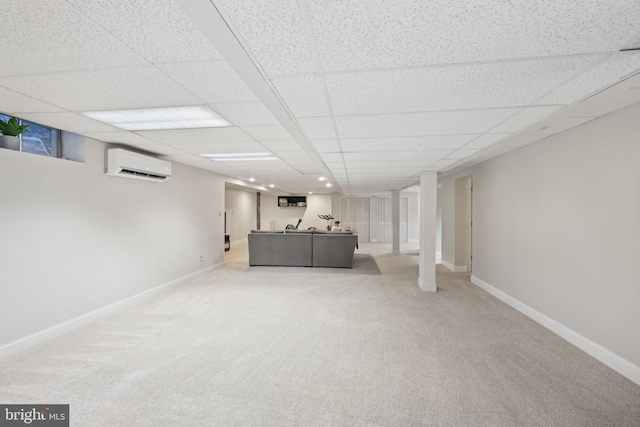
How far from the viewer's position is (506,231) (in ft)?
13.5

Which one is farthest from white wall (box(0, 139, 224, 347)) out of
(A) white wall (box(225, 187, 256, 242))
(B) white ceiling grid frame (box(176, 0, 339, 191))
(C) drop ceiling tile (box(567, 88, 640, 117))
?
(A) white wall (box(225, 187, 256, 242))

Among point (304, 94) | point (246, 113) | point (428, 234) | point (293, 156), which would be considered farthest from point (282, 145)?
point (428, 234)

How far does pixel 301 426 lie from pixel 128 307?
3237 millimetres

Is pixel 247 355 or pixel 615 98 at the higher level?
pixel 615 98

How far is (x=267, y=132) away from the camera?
2.85 metres

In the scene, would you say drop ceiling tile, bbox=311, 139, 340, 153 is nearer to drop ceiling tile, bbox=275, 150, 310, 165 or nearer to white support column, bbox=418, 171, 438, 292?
drop ceiling tile, bbox=275, 150, 310, 165

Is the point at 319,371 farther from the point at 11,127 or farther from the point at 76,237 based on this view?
the point at 11,127

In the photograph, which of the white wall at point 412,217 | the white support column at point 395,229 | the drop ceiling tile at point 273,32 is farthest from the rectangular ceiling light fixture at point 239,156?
the white wall at point 412,217

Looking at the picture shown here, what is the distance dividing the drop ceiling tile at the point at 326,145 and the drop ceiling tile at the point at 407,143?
→ 0.09 meters

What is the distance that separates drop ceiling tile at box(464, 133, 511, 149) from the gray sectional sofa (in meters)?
3.75

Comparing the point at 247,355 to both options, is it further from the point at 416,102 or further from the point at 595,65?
the point at 595,65

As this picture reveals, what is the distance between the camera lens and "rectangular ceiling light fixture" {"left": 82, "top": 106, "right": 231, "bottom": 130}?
2.29 meters

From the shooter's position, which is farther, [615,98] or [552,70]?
[615,98]

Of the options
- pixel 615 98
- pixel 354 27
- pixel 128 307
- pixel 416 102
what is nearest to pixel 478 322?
pixel 615 98
